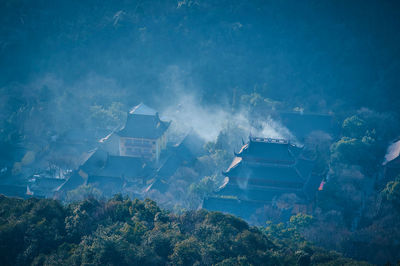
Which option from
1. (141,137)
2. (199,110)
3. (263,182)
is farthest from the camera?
(199,110)

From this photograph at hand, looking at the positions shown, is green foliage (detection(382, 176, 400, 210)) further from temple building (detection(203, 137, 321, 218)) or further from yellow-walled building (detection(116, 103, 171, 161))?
yellow-walled building (detection(116, 103, 171, 161))

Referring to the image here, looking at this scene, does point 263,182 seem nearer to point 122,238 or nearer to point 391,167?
point 391,167

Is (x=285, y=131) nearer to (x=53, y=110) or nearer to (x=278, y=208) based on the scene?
(x=278, y=208)

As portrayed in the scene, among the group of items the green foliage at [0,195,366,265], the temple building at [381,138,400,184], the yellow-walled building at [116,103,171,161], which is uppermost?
the yellow-walled building at [116,103,171,161]

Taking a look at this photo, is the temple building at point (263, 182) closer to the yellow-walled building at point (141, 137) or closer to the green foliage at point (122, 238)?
the green foliage at point (122, 238)

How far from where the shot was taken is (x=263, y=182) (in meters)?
31.4

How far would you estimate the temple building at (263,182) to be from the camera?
30109 millimetres

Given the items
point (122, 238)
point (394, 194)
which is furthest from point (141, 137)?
point (122, 238)

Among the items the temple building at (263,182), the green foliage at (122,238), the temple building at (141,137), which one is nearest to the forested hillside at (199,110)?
the green foliage at (122,238)

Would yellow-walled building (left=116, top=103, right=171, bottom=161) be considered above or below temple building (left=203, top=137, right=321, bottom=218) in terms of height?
above

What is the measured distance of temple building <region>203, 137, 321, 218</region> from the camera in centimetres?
3011

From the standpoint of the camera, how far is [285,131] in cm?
4528

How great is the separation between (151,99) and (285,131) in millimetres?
31178

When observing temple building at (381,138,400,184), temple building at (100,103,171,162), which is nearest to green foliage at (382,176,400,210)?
temple building at (381,138,400,184)
